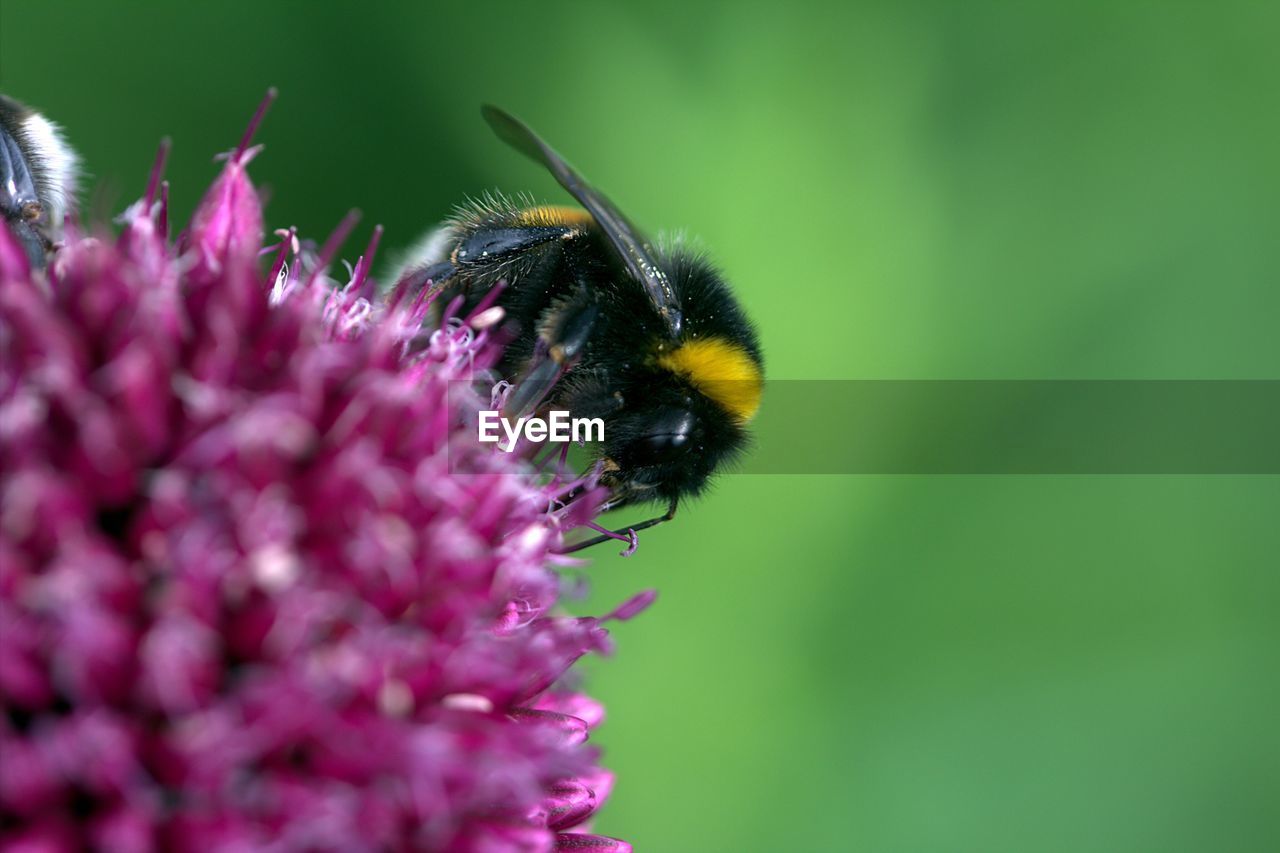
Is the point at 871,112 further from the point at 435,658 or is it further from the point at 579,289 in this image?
the point at 435,658

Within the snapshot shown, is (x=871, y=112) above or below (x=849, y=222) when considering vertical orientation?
above

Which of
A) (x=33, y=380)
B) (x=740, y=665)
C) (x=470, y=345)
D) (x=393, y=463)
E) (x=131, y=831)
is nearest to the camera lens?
(x=131, y=831)

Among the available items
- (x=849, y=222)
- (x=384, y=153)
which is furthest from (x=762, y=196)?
(x=384, y=153)

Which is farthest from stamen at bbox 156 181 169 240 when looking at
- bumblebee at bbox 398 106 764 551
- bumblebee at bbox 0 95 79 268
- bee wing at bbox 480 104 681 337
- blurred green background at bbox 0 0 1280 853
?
blurred green background at bbox 0 0 1280 853

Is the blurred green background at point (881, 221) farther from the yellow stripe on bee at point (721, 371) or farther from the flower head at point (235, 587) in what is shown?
the flower head at point (235, 587)

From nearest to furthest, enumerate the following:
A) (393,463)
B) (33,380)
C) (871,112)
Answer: (33,380) < (393,463) < (871,112)

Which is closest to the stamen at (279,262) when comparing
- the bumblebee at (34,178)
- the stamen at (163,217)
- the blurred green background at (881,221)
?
the stamen at (163,217)

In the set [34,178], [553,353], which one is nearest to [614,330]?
[553,353]

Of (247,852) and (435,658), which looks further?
(435,658)
